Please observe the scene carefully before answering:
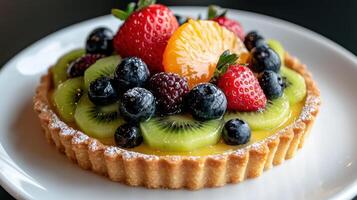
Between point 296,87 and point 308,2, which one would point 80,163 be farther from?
point 308,2

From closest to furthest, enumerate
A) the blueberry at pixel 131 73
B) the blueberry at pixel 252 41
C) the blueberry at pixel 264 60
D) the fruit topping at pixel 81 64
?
the blueberry at pixel 131 73 → the blueberry at pixel 264 60 → the fruit topping at pixel 81 64 → the blueberry at pixel 252 41

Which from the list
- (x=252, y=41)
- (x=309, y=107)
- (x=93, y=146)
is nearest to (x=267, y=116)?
(x=309, y=107)

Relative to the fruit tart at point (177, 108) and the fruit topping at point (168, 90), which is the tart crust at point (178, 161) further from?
the fruit topping at point (168, 90)

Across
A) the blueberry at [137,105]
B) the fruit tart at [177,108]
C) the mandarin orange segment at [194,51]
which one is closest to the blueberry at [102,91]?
the fruit tart at [177,108]

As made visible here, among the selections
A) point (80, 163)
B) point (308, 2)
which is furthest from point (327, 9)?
point (80, 163)

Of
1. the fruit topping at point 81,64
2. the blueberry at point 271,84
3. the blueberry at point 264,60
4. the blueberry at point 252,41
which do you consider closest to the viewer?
the blueberry at point 271,84

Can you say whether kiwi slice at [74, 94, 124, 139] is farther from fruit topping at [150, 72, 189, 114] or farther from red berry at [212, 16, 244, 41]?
red berry at [212, 16, 244, 41]
